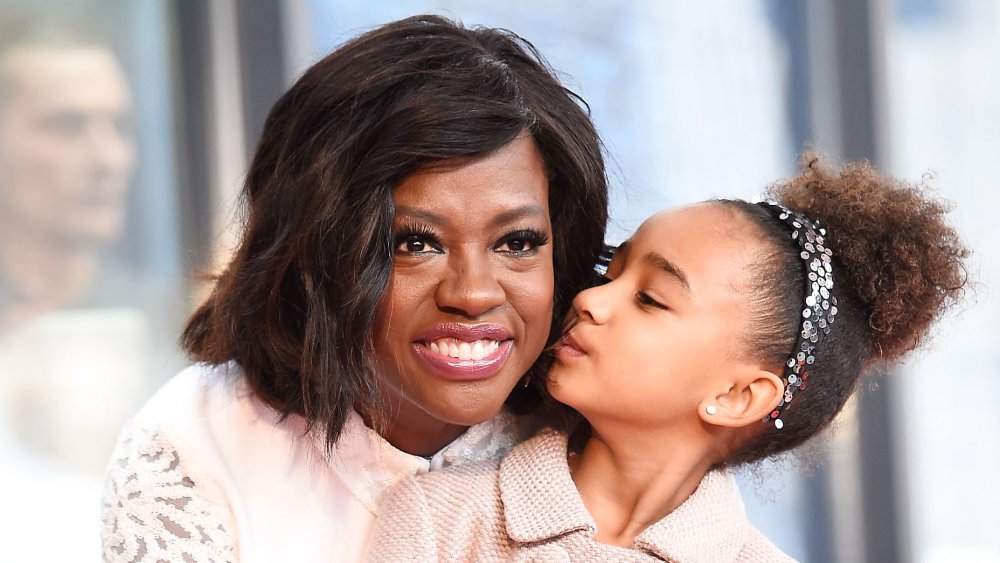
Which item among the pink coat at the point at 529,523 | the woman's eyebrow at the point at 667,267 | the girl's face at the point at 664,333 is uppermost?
the woman's eyebrow at the point at 667,267

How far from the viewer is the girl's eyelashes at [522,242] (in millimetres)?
1660

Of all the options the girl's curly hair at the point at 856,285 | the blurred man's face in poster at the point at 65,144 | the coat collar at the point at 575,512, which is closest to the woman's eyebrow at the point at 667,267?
the girl's curly hair at the point at 856,285

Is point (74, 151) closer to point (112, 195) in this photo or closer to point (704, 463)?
point (112, 195)

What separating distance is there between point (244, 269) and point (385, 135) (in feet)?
1.05

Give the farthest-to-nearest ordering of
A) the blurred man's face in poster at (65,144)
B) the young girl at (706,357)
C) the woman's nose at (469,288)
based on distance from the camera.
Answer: the blurred man's face in poster at (65,144) < the young girl at (706,357) < the woman's nose at (469,288)

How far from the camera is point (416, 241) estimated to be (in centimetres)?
162

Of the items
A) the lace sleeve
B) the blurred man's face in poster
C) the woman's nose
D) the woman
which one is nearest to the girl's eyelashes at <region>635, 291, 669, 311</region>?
the woman

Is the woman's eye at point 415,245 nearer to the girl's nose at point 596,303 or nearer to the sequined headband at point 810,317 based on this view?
the girl's nose at point 596,303

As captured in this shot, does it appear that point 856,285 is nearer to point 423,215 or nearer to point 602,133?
point 423,215

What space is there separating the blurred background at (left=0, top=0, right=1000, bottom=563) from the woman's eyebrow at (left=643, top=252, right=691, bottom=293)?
2.25 ft

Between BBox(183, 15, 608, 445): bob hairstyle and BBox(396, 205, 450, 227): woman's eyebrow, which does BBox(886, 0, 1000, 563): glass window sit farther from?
BBox(396, 205, 450, 227): woman's eyebrow

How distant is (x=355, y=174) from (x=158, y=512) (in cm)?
56

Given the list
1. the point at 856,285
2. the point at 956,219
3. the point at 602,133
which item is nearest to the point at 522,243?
the point at 856,285

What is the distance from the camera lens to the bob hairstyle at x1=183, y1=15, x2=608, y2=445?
1.59 meters
